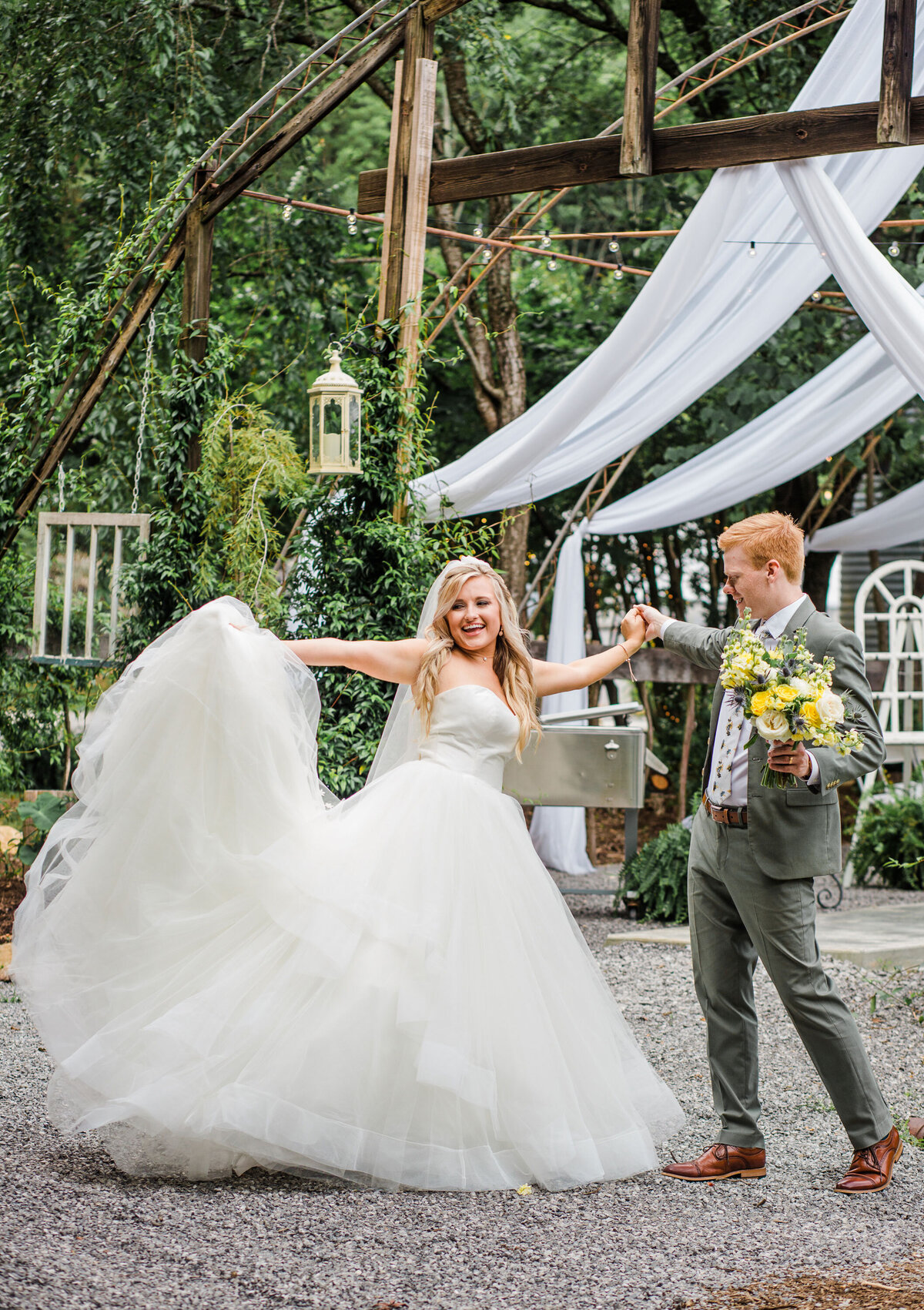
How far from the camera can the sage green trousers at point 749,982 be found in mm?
3268

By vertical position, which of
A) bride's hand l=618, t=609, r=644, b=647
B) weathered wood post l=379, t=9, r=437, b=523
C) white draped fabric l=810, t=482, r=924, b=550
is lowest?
bride's hand l=618, t=609, r=644, b=647

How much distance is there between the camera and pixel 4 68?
8664 mm

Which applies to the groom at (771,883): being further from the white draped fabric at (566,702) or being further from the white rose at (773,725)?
the white draped fabric at (566,702)

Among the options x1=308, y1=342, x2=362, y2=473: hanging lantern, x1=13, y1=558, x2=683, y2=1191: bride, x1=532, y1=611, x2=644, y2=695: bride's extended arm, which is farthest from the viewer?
x1=308, y1=342, x2=362, y2=473: hanging lantern

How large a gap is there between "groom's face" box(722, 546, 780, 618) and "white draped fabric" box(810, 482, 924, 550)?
588 centimetres

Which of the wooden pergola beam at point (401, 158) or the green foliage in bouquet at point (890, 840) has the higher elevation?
the wooden pergola beam at point (401, 158)

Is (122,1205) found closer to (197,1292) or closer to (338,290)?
(197,1292)

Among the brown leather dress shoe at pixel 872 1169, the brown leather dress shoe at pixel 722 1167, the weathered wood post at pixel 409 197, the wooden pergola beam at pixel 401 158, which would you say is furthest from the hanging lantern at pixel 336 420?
the brown leather dress shoe at pixel 872 1169

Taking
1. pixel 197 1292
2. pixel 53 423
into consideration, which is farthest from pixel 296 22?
pixel 197 1292

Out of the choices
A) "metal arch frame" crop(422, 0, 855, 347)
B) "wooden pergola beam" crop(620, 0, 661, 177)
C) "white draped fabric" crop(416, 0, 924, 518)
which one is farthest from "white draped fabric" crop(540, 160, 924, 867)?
"metal arch frame" crop(422, 0, 855, 347)

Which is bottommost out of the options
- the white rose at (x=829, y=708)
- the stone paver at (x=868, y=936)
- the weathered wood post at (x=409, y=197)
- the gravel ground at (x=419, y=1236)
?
the gravel ground at (x=419, y=1236)

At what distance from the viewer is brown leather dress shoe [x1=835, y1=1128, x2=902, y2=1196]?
3324 millimetres

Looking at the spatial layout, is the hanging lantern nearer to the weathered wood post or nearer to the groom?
the weathered wood post

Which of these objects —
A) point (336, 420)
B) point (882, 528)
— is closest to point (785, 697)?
point (336, 420)
